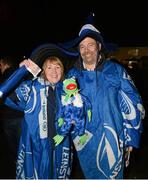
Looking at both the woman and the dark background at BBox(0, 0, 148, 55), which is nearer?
the woman

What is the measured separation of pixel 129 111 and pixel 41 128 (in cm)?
80

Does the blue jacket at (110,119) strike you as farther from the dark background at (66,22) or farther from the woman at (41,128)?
the dark background at (66,22)

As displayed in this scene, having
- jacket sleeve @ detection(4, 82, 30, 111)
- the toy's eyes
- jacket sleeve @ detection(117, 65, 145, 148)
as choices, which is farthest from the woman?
jacket sleeve @ detection(117, 65, 145, 148)

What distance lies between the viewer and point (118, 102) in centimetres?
354

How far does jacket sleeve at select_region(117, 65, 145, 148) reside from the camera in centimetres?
352

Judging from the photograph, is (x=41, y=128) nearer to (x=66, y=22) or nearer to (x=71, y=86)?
(x=71, y=86)

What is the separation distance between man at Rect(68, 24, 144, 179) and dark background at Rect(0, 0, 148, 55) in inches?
475

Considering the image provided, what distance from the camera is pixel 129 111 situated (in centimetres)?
353

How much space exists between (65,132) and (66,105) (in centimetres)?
24

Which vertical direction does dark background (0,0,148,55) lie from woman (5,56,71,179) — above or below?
above

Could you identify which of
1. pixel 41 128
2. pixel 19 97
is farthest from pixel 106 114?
pixel 19 97

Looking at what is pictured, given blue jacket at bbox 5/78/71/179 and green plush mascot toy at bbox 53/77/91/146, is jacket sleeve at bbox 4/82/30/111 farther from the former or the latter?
green plush mascot toy at bbox 53/77/91/146

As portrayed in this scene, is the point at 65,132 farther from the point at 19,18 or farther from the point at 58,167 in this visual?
the point at 19,18

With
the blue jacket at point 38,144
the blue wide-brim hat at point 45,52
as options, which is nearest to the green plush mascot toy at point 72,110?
the blue jacket at point 38,144
